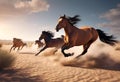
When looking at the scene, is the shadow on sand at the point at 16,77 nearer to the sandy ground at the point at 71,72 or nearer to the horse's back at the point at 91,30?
the sandy ground at the point at 71,72

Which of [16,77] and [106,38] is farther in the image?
[106,38]

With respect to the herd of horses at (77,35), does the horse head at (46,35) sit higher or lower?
higher

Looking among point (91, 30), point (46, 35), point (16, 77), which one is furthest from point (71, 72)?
point (46, 35)

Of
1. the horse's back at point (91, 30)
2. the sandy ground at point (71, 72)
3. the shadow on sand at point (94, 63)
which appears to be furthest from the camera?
the horse's back at point (91, 30)

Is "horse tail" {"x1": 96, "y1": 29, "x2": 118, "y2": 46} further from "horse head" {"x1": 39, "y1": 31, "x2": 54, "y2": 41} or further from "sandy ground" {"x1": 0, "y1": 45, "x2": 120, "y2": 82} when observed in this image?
"horse head" {"x1": 39, "y1": 31, "x2": 54, "y2": 41}

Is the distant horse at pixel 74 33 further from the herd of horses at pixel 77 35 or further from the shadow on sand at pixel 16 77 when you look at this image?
the shadow on sand at pixel 16 77

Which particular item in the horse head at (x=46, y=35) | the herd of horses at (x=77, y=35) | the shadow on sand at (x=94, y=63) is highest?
the horse head at (x=46, y=35)

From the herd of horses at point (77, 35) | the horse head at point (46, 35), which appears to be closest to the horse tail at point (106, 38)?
the herd of horses at point (77, 35)

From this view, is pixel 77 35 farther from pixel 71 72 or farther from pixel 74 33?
pixel 71 72

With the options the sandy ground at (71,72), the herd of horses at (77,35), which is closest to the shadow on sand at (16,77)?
the sandy ground at (71,72)

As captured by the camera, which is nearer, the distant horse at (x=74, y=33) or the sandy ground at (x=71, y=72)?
the sandy ground at (x=71, y=72)

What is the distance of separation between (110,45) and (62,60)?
3831 mm

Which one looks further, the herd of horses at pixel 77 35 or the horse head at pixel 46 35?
the horse head at pixel 46 35

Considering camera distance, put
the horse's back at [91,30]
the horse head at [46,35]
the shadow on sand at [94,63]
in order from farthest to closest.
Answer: the horse head at [46,35]
the horse's back at [91,30]
the shadow on sand at [94,63]
